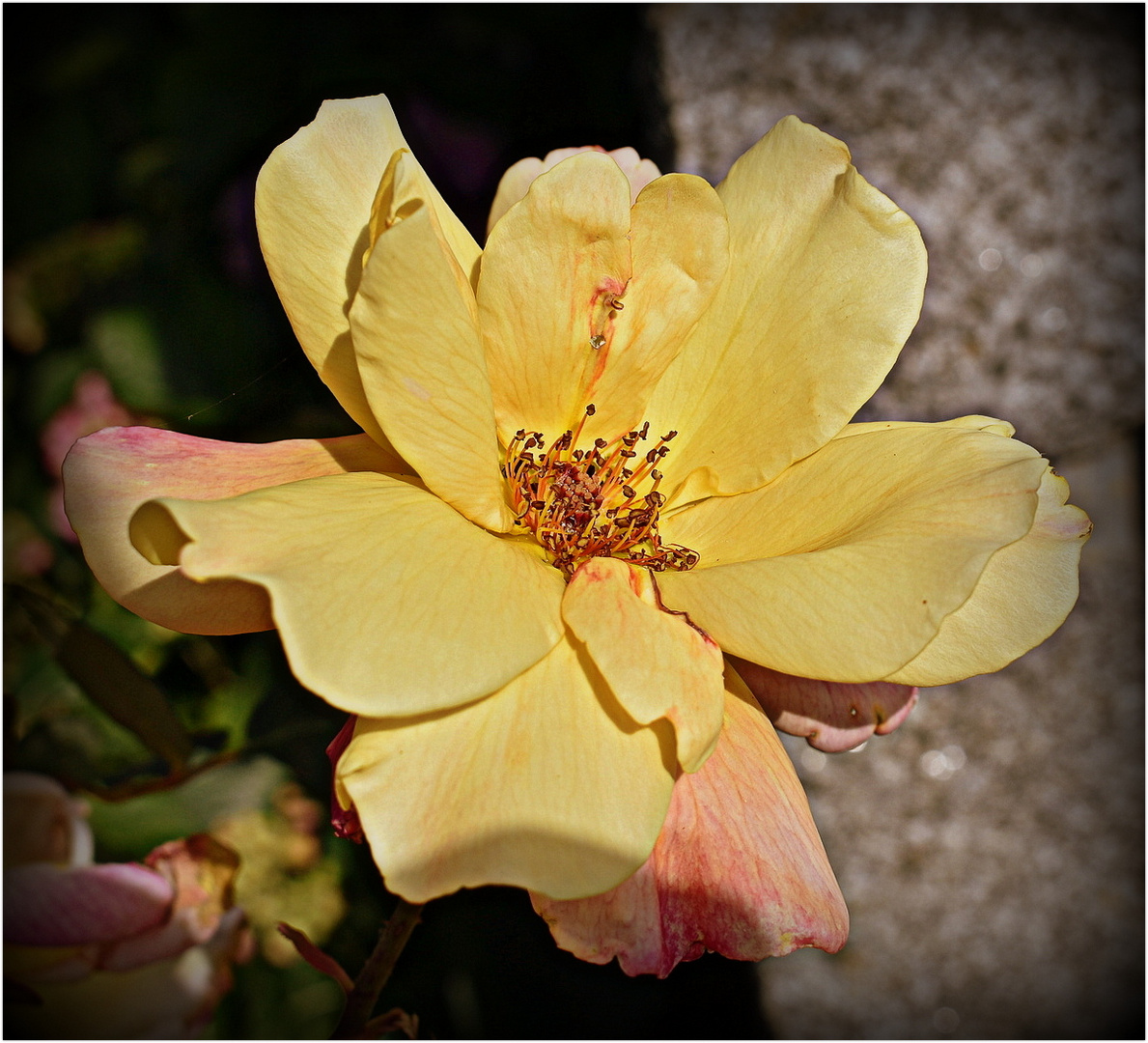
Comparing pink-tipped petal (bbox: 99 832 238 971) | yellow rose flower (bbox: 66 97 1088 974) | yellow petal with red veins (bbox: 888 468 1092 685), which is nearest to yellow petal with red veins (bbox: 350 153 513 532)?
yellow rose flower (bbox: 66 97 1088 974)

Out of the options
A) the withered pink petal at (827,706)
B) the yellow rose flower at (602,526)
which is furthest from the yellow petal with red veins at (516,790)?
the withered pink petal at (827,706)

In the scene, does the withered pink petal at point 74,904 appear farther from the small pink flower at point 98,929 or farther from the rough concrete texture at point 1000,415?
the rough concrete texture at point 1000,415

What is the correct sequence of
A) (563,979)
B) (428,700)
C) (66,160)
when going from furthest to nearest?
(563,979) → (66,160) → (428,700)

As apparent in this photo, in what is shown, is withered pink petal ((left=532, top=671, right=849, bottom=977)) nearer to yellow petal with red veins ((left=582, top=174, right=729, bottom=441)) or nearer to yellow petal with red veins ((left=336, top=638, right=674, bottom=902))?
yellow petal with red veins ((left=336, top=638, right=674, bottom=902))

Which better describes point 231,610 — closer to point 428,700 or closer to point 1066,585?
point 428,700

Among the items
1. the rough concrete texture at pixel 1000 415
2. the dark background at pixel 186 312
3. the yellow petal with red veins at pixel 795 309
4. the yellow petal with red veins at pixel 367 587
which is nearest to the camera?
the yellow petal with red veins at pixel 367 587

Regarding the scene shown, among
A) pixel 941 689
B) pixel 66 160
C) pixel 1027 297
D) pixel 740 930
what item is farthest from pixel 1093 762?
pixel 66 160

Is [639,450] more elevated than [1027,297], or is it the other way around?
[639,450]
